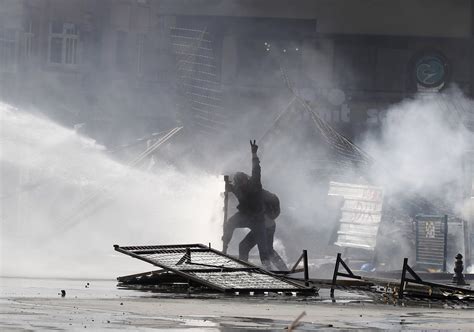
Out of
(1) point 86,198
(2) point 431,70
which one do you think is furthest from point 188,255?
(2) point 431,70

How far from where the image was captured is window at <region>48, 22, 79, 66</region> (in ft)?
196

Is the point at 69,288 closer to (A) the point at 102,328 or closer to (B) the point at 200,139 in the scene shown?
(A) the point at 102,328

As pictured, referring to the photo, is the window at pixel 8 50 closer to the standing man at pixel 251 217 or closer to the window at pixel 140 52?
the window at pixel 140 52

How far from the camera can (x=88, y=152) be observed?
180 ft

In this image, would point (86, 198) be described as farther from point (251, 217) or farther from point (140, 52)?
point (251, 217)

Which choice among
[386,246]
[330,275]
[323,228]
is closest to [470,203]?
[386,246]

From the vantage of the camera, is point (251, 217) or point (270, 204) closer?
point (251, 217)

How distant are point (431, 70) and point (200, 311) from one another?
43.3 m

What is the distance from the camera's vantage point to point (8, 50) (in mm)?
57969

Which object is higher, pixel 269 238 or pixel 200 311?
pixel 269 238

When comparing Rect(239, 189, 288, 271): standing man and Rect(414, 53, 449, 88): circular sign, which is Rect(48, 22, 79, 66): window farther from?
Rect(239, 189, 288, 271): standing man

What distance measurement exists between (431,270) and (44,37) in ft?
86.1

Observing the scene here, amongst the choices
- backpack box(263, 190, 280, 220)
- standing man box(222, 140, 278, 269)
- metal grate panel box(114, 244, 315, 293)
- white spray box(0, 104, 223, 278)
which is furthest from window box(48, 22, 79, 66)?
metal grate panel box(114, 244, 315, 293)

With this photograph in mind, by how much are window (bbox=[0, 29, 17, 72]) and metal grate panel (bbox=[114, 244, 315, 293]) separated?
3460 cm
